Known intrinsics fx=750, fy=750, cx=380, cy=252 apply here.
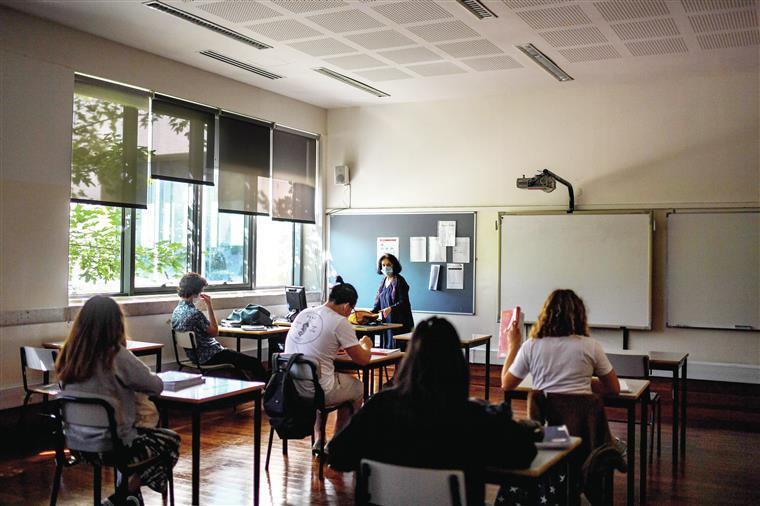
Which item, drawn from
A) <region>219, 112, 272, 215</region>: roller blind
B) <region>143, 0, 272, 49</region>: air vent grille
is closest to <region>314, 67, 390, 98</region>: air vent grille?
<region>143, 0, 272, 49</region>: air vent grille

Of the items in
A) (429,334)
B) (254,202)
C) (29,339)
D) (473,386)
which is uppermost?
(254,202)

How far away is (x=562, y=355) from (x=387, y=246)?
6.51m

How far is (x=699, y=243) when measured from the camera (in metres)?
8.32

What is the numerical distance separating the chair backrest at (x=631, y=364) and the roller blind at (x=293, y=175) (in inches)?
215

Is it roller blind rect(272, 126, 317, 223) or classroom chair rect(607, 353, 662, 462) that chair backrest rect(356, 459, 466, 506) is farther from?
roller blind rect(272, 126, 317, 223)

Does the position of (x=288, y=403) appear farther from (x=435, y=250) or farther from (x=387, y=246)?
(x=387, y=246)

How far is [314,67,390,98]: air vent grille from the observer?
27.4 feet

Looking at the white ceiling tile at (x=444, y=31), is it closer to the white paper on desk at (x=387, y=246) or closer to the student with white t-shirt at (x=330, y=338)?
the student with white t-shirt at (x=330, y=338)

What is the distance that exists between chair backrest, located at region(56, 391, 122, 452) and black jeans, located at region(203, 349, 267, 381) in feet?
10.8

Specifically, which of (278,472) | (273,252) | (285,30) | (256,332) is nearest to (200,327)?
(256,332)

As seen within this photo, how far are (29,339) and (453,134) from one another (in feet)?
18.4

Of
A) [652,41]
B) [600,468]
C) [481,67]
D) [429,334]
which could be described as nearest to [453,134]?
[481,67]

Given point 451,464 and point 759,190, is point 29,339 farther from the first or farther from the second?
point 759,190

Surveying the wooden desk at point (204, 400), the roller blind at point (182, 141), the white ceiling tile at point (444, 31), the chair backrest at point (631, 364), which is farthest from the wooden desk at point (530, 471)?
the roller blind at point (182, 141)
